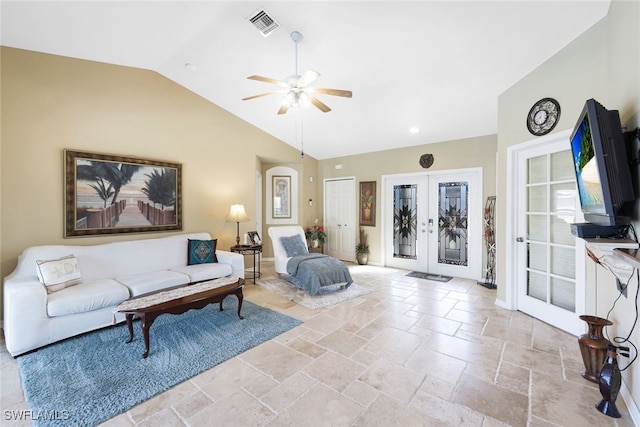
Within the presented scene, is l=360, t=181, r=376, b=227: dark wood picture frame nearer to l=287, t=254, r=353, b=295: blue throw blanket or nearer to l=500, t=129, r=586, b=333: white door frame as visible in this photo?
l=287, t=254, r=353, b=295: blue throw blanket

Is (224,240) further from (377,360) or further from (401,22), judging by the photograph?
(401,22)

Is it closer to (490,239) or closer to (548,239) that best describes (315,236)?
(490,239)

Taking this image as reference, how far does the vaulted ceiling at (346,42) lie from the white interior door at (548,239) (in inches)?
41.6

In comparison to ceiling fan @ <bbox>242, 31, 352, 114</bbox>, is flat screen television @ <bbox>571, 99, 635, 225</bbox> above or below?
below

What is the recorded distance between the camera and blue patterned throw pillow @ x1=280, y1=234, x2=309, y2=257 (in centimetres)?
479

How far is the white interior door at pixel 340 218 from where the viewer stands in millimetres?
6574

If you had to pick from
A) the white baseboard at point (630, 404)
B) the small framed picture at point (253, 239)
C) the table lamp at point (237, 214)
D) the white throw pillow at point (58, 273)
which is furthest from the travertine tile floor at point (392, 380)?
the table lamp at point (237, 214)

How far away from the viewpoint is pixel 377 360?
2393 mm

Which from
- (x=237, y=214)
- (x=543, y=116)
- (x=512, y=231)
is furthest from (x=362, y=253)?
(x=543, y=116)

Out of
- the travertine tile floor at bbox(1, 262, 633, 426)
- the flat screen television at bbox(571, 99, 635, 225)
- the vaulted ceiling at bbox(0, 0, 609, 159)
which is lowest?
the travertine tile floor at bbox(1, 262, 633, 426)

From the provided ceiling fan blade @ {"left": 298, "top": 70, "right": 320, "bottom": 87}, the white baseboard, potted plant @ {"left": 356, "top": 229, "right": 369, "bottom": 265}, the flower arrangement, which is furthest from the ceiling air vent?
potted plant @ {"left": 356, "top": 229, "right": 369, "bottom": 265}

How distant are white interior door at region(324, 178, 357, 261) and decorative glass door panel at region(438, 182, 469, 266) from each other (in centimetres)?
→ 195

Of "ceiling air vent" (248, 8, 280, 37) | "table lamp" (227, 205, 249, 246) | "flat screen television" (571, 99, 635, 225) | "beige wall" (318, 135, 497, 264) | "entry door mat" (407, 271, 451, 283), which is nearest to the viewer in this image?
"flat screen television" (571, 99, 635, 225)

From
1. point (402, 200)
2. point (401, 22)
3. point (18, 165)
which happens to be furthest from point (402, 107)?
Answer: point (18, 165)
